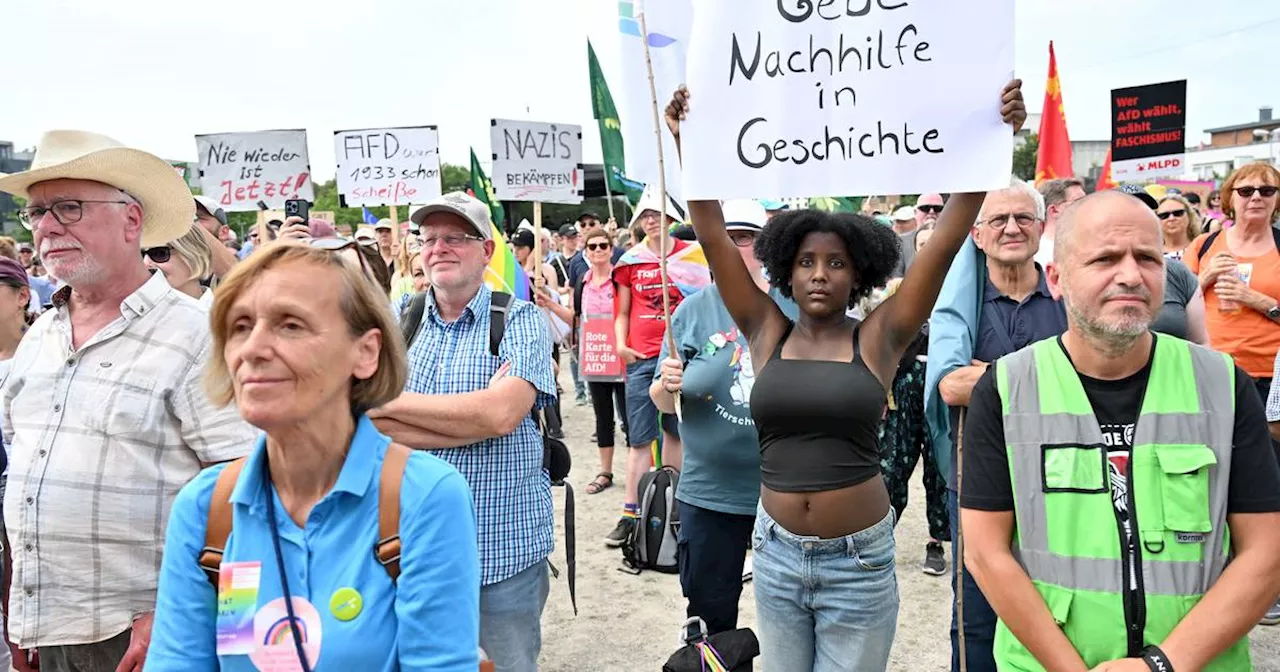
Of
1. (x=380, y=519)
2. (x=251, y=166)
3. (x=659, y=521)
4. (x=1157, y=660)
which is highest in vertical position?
(x=251, y=166)

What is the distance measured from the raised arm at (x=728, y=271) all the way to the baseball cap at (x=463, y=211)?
0.76 metres

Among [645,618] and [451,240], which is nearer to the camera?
[451,240]

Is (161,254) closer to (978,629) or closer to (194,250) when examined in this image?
(194,250)

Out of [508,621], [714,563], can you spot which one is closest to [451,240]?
[508,621]

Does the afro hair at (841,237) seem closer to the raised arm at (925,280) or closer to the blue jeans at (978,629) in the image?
the raised arm at (925,280)

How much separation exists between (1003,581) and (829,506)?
669 mm

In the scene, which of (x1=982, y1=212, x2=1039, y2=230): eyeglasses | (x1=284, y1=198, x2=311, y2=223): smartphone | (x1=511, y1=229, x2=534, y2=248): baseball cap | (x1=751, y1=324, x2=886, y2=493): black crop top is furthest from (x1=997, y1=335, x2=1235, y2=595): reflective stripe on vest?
(x1=511, y1=229, x2=534, y2=248): baseball cap

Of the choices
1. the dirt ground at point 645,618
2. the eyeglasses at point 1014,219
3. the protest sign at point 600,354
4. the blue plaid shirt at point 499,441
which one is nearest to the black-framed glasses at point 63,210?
the blue plaid shirt at point 499,441

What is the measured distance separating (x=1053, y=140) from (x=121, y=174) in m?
7.32

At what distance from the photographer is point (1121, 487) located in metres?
2.12

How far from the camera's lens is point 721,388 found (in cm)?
368

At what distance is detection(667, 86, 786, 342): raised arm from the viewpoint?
3.11 metres

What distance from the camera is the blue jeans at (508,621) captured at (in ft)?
9.91

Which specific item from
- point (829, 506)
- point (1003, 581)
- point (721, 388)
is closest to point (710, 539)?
point (721, 388)
